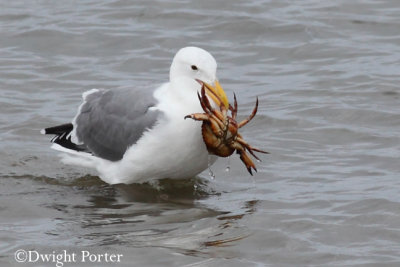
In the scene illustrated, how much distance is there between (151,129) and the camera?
750cm

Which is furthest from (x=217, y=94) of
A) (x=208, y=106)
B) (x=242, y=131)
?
(x=242, y=131)

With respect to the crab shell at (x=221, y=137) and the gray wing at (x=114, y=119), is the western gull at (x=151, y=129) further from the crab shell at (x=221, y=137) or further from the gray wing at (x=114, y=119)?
the crab shell at (x=221, y=137)

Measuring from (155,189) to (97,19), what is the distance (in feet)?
19.4

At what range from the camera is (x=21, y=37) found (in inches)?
508

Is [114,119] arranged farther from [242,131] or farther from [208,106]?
[242,131]

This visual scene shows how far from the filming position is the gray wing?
7672 millimetres

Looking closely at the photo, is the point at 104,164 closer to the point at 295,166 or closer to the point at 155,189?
the point at 155,189

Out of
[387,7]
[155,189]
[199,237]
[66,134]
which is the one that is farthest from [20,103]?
[387,7]

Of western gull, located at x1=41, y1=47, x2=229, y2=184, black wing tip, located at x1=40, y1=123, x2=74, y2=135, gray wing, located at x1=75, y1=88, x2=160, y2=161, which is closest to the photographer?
western gull, located at x1=41, y1=47, x2=229, y2=184

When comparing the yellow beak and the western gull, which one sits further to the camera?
the western gull

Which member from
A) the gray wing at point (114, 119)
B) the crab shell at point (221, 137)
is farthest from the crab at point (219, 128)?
the gray wing at point (114, 119)

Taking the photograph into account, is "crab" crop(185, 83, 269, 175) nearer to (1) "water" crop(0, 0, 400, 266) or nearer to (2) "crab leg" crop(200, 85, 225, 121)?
(2) "crab leg" crop(200, 85, 225, 121)

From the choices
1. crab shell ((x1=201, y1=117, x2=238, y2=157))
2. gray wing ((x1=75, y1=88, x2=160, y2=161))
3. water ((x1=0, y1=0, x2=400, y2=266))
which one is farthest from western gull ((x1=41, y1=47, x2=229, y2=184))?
water ((x1=0, y1=0, x2=400, y2=266))

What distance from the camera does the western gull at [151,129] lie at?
291 inches
